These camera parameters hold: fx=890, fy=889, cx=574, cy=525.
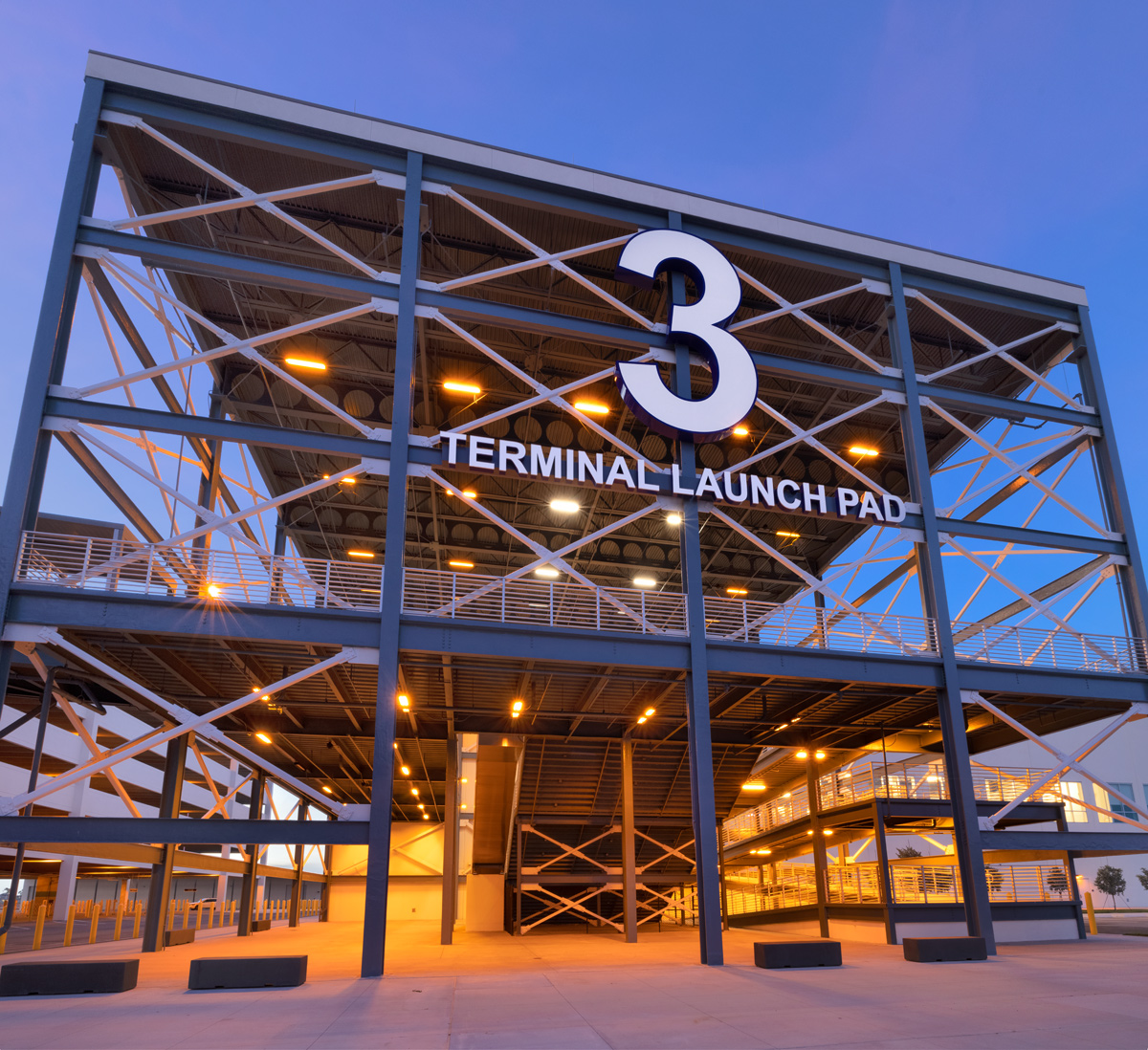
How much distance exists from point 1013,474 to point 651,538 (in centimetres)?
1567

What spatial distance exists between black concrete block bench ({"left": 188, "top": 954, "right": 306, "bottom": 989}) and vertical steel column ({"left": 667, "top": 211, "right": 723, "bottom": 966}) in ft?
25.7

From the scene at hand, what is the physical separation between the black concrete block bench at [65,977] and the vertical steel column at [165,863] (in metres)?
8.44

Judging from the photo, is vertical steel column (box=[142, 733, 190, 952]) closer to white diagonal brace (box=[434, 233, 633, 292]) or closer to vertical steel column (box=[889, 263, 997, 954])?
white diagonal brace (box=[434, 233, 633, 292])

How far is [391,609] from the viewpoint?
1844 cm

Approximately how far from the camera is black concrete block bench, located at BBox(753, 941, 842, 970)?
16.8 metres

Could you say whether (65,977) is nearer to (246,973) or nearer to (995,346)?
(246,973)

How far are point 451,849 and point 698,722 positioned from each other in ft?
32.0

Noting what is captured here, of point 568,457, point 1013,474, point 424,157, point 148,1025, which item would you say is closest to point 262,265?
point 424,157

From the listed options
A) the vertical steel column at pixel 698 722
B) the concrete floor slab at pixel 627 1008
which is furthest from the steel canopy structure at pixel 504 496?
the concrete floor slab at pixel 627 1008

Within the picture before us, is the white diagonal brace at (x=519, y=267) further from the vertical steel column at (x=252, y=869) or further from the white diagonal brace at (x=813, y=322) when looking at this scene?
the vertical steel column at (x=252, y=869)

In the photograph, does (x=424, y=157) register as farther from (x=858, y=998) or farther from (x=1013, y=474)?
(x=858, y=998)

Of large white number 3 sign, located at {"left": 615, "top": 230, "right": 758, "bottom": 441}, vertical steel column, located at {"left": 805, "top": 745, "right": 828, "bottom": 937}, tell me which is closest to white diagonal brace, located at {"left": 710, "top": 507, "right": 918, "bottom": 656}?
large white number 3 sign, located at {"left": 615, "top": 230, "right": 758, "bottom": 441}

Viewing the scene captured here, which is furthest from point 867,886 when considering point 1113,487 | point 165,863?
point 165,863

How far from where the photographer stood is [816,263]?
83.9ft
